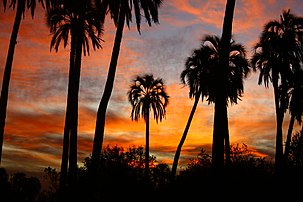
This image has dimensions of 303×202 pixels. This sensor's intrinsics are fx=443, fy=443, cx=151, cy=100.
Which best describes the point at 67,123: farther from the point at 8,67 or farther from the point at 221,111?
the point at 221,111

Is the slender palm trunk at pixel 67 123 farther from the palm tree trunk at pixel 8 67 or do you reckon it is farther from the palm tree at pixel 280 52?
the palm tree at pixel 280 52

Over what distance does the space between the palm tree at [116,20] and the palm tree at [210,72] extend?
10945mm

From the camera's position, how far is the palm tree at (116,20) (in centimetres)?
2102

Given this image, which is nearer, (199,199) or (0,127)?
(199,199)

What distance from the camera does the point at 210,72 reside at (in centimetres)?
3656

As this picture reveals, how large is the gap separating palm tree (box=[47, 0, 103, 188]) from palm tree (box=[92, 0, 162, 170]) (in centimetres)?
380

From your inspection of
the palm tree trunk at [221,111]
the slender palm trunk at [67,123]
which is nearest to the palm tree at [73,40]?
the slender palm trunk at [67,123]

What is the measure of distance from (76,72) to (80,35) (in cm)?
276

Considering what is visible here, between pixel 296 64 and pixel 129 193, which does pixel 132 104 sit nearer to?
pixel 296 64

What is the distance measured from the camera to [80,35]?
27.8 m

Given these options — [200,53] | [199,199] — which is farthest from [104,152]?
[199,199]

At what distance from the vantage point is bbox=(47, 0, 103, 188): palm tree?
26.1 meters

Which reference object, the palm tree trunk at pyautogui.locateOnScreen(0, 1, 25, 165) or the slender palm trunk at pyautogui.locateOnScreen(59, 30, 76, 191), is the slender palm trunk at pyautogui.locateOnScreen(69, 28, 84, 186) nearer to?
the slender palm trunk at pyautogui.locateOnScreen(59, 30, 76, 191)

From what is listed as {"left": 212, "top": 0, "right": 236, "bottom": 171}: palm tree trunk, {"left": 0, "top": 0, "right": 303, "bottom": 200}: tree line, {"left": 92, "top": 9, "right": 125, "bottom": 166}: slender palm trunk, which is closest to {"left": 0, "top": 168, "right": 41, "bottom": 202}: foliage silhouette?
{"left": 0, "top": 0, "right": 303, "bottom": 200}: tree line
